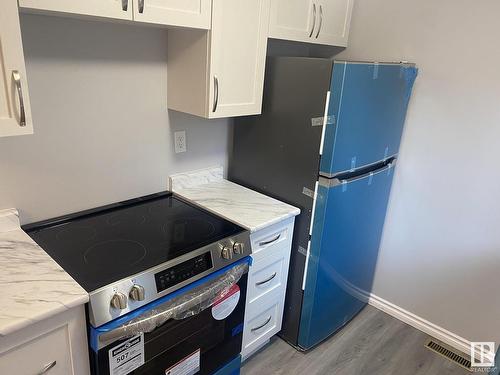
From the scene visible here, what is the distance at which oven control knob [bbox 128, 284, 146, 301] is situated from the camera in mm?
1244

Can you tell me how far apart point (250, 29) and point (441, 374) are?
210cm

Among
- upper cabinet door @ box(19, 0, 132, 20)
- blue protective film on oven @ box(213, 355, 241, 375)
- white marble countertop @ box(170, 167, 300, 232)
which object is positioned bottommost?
blue protective film on oven @ box(213, 355, 241, 375)

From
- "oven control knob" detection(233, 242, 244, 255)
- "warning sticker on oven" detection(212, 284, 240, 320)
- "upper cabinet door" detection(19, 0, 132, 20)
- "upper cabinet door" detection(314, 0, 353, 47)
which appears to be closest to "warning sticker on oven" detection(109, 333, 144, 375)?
"warning sticker on oven" detection(212, 284, 240, 320)

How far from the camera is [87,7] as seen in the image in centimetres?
121

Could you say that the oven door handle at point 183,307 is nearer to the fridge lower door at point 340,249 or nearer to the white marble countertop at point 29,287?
the white marble countertop at point 29,287

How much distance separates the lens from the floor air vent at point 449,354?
2168 millimetres

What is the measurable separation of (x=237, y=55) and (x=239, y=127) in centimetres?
54

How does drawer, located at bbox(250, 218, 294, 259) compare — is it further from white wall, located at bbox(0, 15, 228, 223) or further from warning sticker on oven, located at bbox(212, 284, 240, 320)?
white wall, located at bbox(0, 15, 228, 223)

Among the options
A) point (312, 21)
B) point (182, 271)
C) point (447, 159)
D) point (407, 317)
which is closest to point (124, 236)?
point (182, 271)

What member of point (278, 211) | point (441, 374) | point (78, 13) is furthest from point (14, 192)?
point (441, 374)

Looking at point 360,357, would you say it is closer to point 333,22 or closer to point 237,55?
point 237,55

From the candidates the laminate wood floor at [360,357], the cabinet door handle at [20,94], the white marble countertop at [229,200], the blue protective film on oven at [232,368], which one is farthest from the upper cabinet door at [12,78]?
the laminate wood floor at [360,357]

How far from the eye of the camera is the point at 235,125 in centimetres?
222

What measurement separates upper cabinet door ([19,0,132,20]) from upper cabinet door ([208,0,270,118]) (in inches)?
15.5
